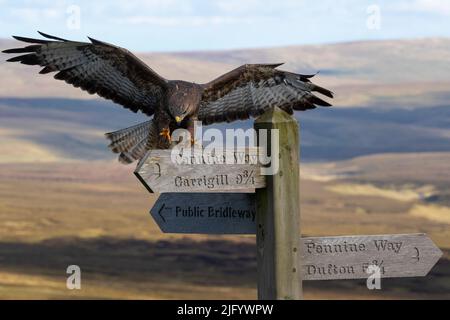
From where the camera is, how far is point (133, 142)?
10.5m

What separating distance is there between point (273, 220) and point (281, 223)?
48mm

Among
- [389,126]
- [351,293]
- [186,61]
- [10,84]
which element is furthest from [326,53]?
[351,293]

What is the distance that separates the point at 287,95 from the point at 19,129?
9842 centimetres

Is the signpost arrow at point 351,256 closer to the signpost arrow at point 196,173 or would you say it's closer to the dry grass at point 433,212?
the signpost arrow at point 196,173

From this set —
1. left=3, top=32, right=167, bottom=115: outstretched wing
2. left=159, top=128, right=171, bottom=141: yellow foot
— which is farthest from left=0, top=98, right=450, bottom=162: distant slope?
left=159, top=128, right=171, bottom=141: yellow foot

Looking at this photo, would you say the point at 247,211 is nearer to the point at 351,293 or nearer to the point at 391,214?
the point at 351,293

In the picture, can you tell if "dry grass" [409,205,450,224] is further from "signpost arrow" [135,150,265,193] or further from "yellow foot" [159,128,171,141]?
"signpost arrow" [135,150,265,193]

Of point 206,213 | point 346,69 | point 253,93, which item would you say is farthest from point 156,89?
point 346,69

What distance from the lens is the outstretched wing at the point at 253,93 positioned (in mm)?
9789

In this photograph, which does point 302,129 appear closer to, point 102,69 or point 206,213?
point 102,69

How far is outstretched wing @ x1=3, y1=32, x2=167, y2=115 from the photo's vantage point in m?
10.0

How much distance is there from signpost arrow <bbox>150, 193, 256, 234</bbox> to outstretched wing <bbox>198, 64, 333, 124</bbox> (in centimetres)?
286

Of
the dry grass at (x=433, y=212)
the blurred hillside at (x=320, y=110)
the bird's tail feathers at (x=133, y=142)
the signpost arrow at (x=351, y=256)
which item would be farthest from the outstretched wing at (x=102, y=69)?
the blurred hillside at (x=320, y=110)

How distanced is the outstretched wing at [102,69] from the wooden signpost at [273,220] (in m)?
3.23
